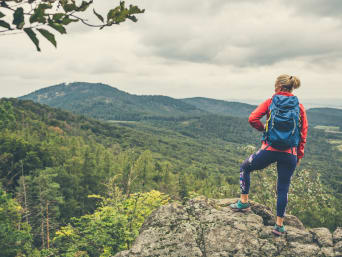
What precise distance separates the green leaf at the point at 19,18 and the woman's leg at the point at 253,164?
15.4 feet

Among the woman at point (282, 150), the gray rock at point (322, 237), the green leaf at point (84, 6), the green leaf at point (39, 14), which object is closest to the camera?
the green leaf at point (39, 14)

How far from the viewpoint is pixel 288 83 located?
15.9 ft

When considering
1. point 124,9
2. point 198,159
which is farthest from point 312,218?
point 198,159

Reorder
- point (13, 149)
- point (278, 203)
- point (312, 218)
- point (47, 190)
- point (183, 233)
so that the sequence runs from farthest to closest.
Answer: point (312, 218) → point (13, 149) → point (47, 190) → point (183, 233) → point (278, 203)

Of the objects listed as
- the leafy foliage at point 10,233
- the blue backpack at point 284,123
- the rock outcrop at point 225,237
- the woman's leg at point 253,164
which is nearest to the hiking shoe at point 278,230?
the rock outcrop at point 225,237

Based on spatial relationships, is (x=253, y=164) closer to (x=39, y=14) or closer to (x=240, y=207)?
(x=240, y=207)

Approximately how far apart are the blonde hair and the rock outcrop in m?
3.39

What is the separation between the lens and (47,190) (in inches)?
1078

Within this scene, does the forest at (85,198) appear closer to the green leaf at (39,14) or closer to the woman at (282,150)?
the woman at (282,150)

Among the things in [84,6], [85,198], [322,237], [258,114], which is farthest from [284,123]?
[85,198]

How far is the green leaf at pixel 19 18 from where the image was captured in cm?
169

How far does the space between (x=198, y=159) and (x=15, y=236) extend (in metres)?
177

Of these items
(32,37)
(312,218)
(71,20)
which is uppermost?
(71,20)

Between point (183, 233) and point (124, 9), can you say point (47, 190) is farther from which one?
point (124, 9)
